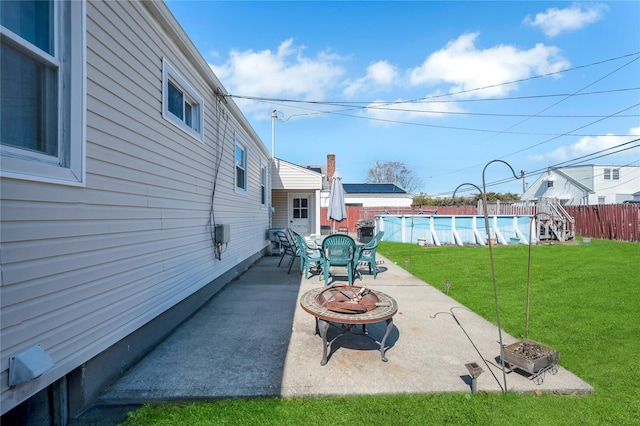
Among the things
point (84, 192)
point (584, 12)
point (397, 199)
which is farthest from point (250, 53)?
point (397, 199)

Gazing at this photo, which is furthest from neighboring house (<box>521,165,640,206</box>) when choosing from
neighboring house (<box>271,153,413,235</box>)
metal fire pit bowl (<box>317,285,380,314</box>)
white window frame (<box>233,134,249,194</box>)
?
metal fire pit bowl (<box>317,285,380,314</box>)

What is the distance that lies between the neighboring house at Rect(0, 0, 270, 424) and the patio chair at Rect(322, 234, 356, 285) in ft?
8.36

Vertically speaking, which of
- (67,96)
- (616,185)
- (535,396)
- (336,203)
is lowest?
(535,396)

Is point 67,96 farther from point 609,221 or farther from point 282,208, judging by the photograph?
point 609,221

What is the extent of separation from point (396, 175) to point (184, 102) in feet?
125

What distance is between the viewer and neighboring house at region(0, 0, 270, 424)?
1.66m

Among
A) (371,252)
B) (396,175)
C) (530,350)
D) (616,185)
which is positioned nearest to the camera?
(530,350)

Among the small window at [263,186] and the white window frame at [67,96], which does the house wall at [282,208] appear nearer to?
the small window at [263,186]

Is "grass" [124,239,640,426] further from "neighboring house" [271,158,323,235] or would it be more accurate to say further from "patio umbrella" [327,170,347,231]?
"neighboring house" [271,158,323,235]

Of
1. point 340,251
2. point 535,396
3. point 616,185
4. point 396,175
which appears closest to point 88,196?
point 535,396

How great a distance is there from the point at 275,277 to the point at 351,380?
14.2 feet

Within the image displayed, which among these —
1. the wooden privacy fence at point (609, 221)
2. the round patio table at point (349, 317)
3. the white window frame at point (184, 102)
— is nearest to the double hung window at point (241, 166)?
the white window frame at point (184, 102)

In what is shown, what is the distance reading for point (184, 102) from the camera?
4172 mm

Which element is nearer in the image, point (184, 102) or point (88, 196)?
point (88, 196)
